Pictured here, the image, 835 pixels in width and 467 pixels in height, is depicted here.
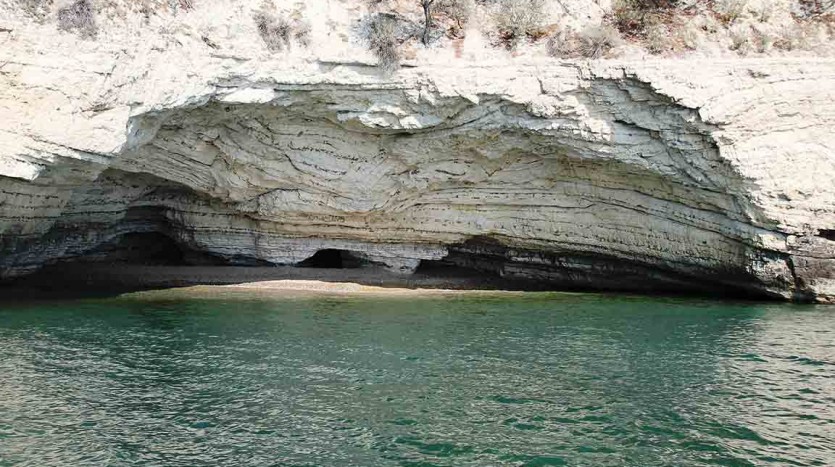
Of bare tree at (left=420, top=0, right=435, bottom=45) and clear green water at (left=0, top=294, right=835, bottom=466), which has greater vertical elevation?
bare tree at (left=420, top=0, right=435, bottom=45)

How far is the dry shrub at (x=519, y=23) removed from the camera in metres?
16.6

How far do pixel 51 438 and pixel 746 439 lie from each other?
24.0 ft

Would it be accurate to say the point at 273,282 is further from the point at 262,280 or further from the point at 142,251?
the point at 142,251

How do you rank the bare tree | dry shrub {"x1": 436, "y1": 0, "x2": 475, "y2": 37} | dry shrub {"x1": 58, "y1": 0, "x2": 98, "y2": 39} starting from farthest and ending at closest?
1. dry shrub {"x1": 436, "y1": 0, "x2": 475, "y2": 37}
2. the bare tree
3. dry shrub {"x1": 58, "y1": 0, "x2": 98, "y2": 39}

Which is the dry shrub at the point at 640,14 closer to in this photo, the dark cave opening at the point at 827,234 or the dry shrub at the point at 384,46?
the dry shrub at the point at 384,46

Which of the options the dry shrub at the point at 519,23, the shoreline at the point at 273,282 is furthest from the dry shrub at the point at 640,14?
the shoreline at the point at 273,282

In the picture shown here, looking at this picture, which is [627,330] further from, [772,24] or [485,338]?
[772,24]

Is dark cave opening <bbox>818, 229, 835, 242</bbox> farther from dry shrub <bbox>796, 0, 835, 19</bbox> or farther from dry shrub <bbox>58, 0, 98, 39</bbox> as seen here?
dry shrub <bbox>58, 0, 98, 39</bbox>

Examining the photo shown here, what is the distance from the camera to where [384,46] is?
601 inches

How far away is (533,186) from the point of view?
725 inches

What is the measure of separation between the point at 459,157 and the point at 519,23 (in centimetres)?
329

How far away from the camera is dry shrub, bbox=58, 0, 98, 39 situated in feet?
43.5

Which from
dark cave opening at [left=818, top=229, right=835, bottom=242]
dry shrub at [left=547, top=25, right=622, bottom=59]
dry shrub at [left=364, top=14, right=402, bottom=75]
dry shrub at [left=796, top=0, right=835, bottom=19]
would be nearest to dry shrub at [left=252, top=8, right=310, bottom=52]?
dry shrub at [left=364, top=14, right=402, bottom=75]

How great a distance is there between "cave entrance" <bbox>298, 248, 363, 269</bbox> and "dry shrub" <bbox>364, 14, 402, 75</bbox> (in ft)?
24.4
